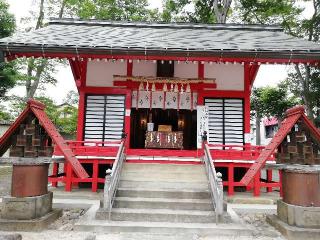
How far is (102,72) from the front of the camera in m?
11.4

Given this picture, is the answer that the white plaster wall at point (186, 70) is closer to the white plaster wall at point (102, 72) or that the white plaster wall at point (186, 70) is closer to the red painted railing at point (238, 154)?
the white plaster wall at point (102, 72)

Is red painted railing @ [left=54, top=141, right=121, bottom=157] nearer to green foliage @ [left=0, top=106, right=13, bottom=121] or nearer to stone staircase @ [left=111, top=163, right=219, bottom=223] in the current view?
stone staircase @ [left=111, top=163, right=219, bottom=223]

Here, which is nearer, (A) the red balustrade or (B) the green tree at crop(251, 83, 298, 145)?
(A) the red balustrade

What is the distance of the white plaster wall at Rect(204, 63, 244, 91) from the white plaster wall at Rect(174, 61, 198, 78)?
17.3 inches

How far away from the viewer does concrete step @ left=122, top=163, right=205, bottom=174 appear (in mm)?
9266

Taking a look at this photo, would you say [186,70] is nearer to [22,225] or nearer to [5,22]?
[22,225]

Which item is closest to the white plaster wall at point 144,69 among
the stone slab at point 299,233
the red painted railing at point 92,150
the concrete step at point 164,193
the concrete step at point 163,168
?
the red painted railing at point 92,150

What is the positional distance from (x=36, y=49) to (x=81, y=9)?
1907cm

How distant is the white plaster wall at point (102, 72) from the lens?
11.3 m

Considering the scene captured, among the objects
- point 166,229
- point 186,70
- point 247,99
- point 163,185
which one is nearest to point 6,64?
point 186,70

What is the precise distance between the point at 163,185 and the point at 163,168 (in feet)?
4.41

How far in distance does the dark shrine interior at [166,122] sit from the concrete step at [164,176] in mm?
6046

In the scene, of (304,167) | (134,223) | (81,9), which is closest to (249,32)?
(304,167)

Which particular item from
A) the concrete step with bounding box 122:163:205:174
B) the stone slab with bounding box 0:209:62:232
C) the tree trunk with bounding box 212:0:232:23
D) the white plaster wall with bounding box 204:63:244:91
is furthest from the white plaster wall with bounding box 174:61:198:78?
the tree trunk with bounding box 212:0:232:23
